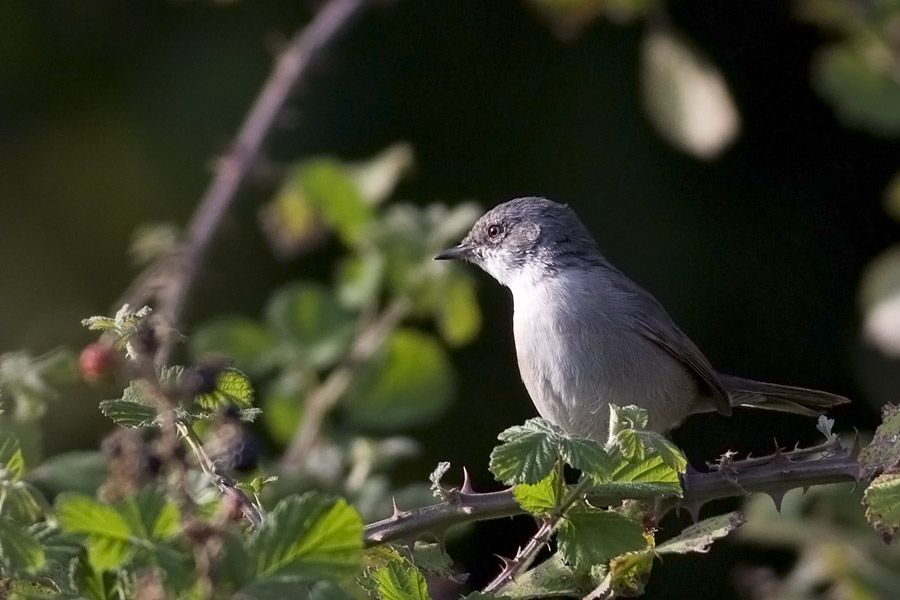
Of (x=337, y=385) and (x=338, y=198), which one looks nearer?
(x=337, y=385)

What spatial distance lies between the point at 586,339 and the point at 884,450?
82.3 inches

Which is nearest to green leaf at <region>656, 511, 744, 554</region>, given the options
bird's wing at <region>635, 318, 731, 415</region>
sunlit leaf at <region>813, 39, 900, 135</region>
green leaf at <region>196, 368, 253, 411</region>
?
green leaf at <region>196, 368, 253, 411</region>

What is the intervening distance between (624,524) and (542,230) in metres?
3.09

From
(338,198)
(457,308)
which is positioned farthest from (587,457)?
(338,198)

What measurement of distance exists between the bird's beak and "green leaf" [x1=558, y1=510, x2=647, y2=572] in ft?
8.81

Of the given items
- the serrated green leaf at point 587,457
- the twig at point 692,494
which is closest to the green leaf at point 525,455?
the serrated green leaf at point 587,457

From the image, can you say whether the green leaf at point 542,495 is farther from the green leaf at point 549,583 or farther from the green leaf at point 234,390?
the green leaf at point 234,390

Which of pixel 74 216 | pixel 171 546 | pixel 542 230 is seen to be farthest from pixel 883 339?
pixel 74 216

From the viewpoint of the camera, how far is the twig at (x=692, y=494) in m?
2.23

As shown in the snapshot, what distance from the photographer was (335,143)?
7121mm

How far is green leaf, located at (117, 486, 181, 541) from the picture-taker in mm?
1531

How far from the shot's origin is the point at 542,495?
2.13 metres

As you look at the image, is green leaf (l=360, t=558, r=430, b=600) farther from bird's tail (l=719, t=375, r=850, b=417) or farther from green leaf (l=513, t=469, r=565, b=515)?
bird's tail (l=719, t=375, r=850, b=417)

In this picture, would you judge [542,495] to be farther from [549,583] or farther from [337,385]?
[337,385]
